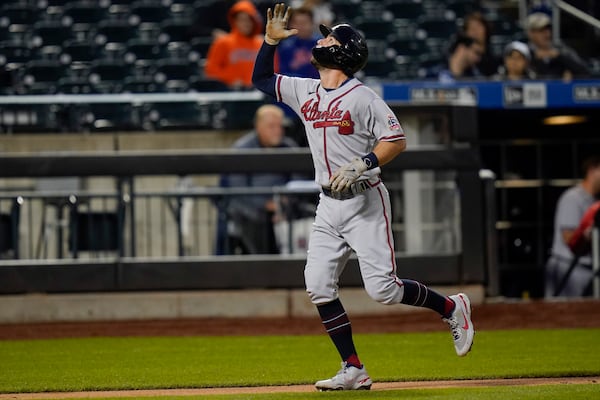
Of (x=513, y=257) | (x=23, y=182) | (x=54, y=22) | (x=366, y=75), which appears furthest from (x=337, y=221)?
(x=54, y=22)

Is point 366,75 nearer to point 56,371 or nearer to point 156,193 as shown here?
point 156,193

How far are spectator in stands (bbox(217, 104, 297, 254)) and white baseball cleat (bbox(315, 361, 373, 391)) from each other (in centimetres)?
422

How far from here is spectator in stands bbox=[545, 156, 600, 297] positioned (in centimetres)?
1077

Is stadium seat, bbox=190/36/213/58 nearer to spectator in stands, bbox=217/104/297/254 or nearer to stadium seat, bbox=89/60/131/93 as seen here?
stadium seat, bbox=89/60/131/93

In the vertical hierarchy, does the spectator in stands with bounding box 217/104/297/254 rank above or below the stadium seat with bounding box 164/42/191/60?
below

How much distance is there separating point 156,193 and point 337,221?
4198mm

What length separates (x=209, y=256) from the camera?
1000 cm

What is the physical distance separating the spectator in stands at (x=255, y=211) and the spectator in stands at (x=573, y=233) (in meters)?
2.69

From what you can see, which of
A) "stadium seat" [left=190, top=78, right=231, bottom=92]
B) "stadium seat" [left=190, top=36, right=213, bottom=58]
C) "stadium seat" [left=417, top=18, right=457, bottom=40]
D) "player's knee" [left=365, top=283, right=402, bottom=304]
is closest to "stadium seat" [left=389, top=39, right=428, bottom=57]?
"stadium seat" [left=417, top=18, right=457, bottom=40]

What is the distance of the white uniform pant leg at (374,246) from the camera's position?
232 inches

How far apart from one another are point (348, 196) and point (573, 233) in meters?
5.36

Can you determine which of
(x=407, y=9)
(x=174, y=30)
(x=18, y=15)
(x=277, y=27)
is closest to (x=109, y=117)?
(x=174, y=30)

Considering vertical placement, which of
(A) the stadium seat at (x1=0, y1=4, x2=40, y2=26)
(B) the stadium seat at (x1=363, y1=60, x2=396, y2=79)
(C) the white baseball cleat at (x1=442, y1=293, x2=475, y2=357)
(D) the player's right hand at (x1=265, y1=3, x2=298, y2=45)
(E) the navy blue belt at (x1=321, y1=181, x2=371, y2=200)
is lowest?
(C) the white baseball cleat at (x1=442, y1=293, x2=475, y2=357)

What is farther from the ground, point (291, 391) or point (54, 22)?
point (54, 22)
